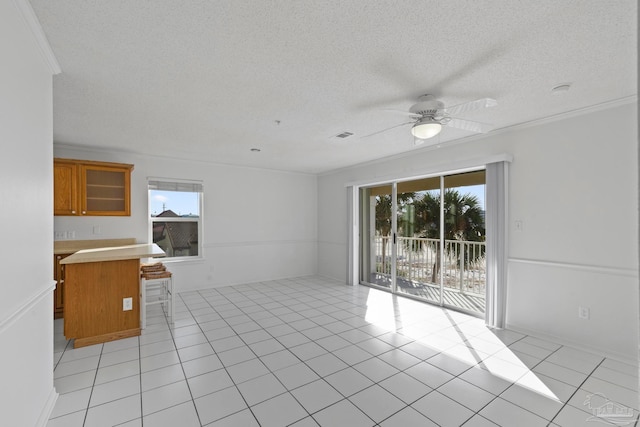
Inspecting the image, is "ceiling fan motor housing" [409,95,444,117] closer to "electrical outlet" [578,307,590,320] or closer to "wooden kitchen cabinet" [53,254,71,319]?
"electrical outlet" [578,307,590,320]

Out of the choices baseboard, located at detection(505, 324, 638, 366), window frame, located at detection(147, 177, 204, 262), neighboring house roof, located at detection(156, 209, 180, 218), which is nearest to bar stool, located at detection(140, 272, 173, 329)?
window frame, located at detection(147, 177, 204, 262)

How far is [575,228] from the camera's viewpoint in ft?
9.80

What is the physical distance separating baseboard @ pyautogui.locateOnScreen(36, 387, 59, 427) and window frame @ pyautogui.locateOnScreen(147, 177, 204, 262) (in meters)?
3.23

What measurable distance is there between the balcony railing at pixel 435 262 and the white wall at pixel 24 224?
15.0ft

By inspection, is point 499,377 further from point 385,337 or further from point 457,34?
point 457,34

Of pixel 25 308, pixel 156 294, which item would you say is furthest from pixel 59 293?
pixel 25 308

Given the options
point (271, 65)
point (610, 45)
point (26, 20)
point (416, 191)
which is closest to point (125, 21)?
point (26, 20)

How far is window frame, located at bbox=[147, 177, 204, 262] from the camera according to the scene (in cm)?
495

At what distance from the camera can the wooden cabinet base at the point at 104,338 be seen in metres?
2.96

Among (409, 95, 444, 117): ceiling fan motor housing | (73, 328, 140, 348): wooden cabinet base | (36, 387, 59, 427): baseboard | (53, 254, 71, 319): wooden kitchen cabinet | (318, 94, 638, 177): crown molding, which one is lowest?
(73, 328, 140, 348): wooden cabinet base

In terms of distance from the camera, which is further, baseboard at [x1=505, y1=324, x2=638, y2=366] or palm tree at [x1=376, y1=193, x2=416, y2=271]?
palm tree at [x1=376, y1=193, x2=416, y2=271]

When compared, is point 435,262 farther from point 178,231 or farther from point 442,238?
point 178,231

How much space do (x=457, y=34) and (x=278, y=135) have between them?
2.52 m

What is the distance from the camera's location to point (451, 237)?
452 centimetres
